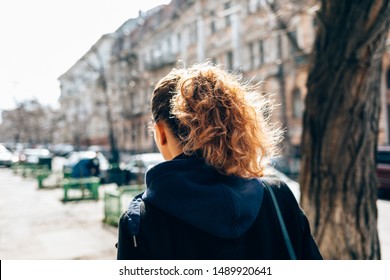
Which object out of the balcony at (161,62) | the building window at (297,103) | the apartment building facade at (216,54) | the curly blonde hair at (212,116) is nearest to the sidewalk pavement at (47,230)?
the curly blonde hair at (212,116)

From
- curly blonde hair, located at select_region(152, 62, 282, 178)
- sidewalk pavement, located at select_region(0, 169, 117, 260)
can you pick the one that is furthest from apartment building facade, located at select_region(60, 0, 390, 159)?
curly blonde hair, located at select_region(152, 62, 282, 178)

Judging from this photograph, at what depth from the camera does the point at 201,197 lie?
4.83 feet

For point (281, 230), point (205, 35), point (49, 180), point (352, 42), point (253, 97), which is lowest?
point (49, 180)

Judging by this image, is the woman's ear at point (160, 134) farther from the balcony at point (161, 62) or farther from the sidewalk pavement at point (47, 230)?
the balcony at point (161, 62)

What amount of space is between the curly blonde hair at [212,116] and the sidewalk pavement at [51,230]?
13.3ft

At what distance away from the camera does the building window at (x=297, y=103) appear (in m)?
20.7

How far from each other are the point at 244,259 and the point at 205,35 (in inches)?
988

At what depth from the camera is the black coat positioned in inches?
57.1

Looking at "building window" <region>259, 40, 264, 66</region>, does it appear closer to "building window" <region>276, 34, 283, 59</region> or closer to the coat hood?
"building window" <region>276, 34, 283, 59</region>

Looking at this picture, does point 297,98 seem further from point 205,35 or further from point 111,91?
point 111,91

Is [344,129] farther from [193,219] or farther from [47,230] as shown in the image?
[47,230]

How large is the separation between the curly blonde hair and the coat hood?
0.05 meters

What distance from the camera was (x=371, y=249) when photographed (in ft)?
10.4
